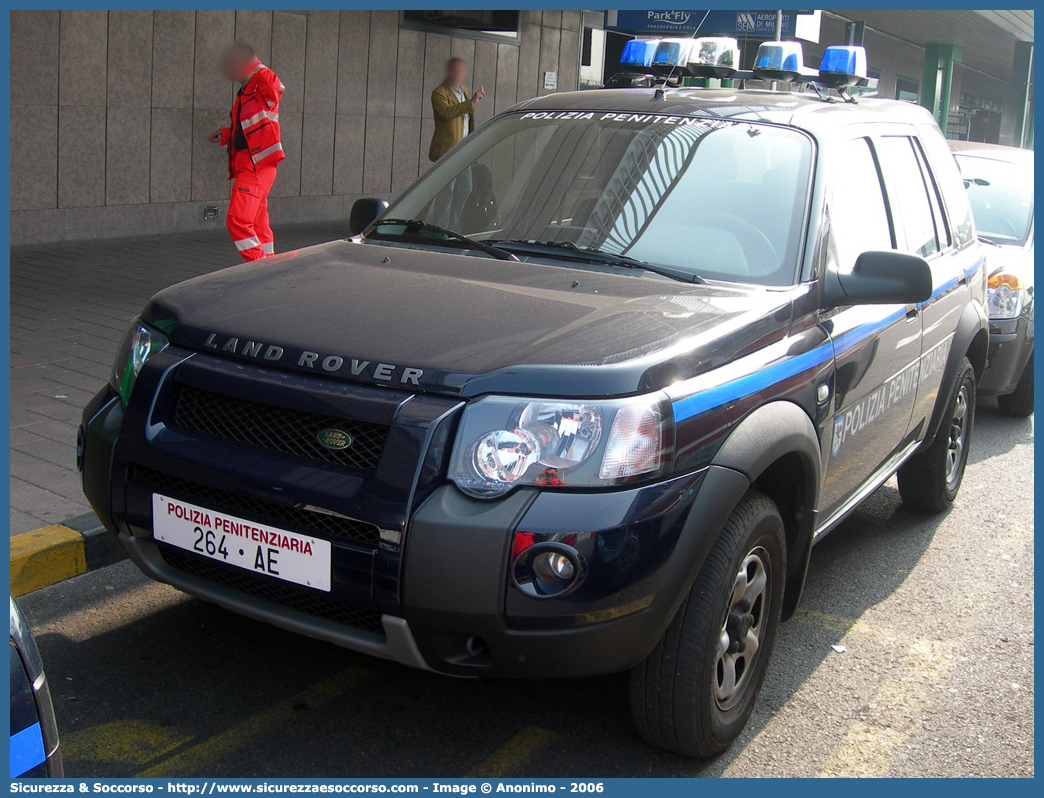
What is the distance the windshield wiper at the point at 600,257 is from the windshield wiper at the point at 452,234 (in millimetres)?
77

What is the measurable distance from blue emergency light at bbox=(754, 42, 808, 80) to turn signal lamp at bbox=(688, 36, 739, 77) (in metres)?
0.12

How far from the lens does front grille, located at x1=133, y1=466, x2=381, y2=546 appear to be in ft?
9.02

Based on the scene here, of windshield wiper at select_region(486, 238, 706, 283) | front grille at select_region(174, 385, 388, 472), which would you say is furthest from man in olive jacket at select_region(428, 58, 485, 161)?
front grille at select_region(174, 385, 388, 472)

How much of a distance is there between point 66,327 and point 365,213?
3812 mm

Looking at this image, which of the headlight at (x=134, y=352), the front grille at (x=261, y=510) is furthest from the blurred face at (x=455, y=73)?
the front grille at (x=261, y=510)

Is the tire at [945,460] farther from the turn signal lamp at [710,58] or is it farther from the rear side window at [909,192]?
the turn signal lamp at [710,58]

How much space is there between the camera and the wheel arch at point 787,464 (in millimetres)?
2979

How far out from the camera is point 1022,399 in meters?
7.74

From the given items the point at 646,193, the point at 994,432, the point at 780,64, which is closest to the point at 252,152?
the point at 780,64

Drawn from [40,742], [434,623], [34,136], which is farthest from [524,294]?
[34,136]

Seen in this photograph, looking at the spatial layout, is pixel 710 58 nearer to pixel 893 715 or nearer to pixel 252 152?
pixel 893 715

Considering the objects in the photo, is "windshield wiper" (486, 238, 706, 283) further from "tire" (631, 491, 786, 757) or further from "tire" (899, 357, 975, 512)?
"tire" (899, 357, 975, 512)
